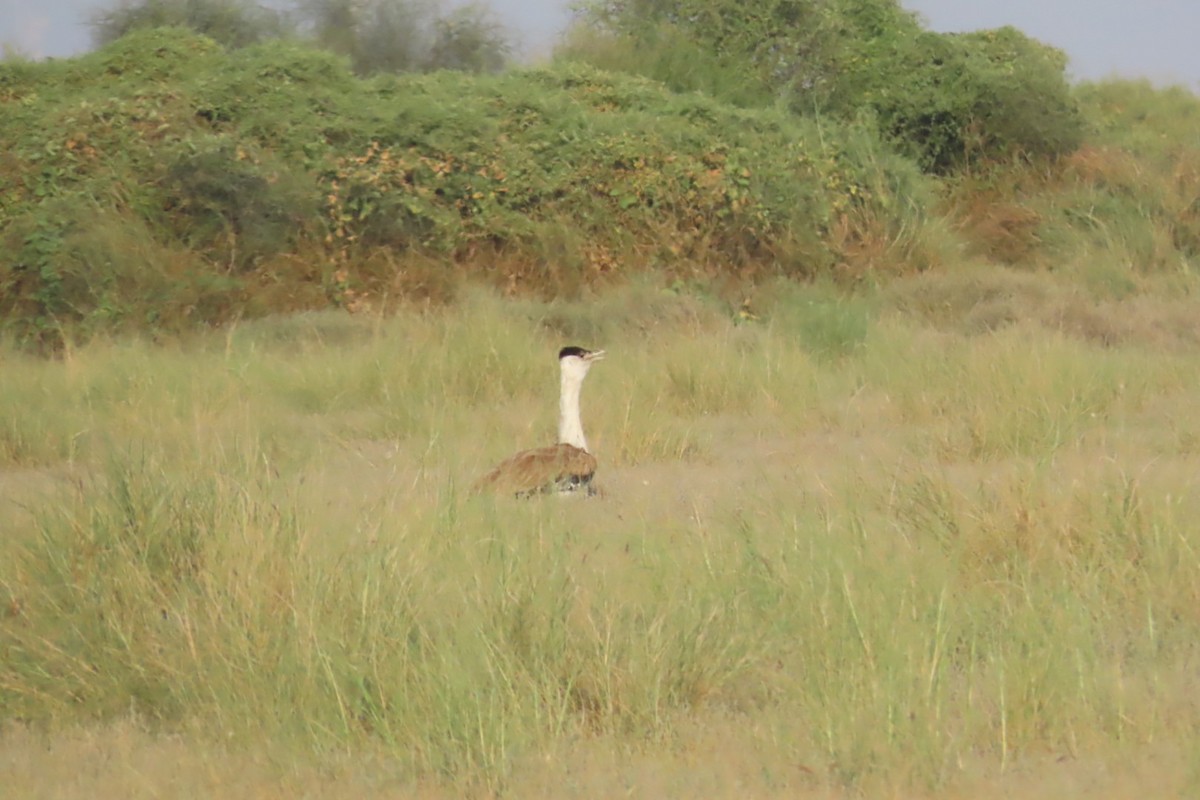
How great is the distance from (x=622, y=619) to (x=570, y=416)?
245 cm

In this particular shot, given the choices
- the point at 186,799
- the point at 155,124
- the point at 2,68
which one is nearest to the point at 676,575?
the point at 186,799

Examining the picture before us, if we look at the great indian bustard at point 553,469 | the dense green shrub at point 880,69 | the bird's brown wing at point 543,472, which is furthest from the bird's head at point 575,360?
the dense green shrub at point 880,69

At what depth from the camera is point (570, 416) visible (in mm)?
6582

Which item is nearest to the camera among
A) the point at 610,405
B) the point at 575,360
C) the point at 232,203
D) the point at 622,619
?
the point at 622,619

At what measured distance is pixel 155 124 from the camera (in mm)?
13336

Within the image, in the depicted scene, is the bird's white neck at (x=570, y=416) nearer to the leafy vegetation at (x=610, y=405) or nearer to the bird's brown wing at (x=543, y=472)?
the bird's brown wing at (x=543, y=472)

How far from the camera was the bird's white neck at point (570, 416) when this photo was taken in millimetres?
6535

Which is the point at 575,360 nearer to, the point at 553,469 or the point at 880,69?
the point at 553,469

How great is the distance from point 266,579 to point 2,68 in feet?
41.7

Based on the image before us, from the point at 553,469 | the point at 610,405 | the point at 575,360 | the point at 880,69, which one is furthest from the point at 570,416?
the point at 880,69

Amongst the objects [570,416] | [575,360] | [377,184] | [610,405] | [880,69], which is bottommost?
[610,405]

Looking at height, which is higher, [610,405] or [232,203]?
[232,203]

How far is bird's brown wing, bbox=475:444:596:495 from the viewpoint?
19.8ft

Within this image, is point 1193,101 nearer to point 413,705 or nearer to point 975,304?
point 975,304
